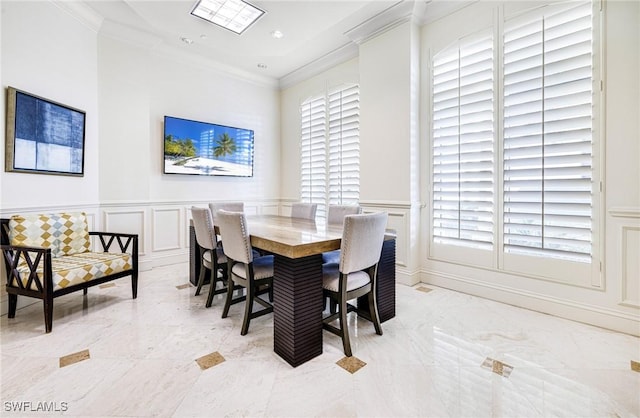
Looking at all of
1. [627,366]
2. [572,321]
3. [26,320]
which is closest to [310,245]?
[627,366]

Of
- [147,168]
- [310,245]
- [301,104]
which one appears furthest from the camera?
[301,104]

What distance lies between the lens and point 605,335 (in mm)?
2213

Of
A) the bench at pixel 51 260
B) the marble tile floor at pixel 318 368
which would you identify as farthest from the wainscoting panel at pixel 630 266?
the bench at pixel 51 260

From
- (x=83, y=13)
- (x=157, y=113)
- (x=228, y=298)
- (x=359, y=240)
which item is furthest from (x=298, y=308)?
(x=83, y=13)

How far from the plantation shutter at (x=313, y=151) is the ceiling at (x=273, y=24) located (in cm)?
79

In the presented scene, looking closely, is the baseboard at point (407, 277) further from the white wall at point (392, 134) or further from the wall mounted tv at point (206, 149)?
the wall mounted tv at point (206, 149)

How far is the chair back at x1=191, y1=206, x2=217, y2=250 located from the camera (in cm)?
259

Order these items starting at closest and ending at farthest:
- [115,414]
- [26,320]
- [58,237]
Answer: [115,414], [26,320], [58,237]

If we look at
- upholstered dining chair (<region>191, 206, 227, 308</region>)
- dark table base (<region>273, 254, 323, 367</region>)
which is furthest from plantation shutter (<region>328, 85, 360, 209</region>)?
dark table base (<region>273, 254, 323, 367</region>)

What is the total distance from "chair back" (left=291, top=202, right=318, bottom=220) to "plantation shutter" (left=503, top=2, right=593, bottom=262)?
198cm

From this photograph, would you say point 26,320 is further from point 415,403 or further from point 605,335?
point 605,335

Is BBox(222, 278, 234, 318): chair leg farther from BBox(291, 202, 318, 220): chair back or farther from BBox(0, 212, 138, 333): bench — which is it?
BBox(291, 202, 318, 220): chair back

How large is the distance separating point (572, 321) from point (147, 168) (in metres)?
4.92

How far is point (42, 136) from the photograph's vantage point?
2820 millimetres
